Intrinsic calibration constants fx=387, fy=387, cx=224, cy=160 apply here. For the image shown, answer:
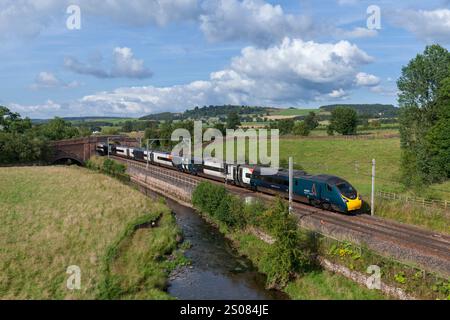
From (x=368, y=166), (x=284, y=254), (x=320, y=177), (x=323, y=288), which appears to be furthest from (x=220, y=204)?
(x=368, y=166)

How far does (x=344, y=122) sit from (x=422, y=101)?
5950cm

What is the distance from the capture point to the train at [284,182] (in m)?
32.0

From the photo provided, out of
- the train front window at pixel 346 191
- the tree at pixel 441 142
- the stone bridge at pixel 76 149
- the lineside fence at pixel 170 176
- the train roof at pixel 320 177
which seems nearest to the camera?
the train front window at pixel 346 191

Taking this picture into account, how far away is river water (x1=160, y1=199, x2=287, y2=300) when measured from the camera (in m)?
23.7

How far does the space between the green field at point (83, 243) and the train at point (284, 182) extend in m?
10.1

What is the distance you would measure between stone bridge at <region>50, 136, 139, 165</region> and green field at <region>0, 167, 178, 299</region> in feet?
141

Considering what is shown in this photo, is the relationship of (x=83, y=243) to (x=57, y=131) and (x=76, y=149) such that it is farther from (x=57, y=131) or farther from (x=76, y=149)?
(x=57, y=131)

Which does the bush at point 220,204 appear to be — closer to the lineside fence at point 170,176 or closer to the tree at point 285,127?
the lineside fence at point 170,176

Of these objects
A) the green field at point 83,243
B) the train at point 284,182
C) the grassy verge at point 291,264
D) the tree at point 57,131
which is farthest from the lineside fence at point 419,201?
the tree at point 57,131

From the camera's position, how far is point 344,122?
111375mm

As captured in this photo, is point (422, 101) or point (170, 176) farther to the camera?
point (170, 176)

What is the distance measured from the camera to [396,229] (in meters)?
28.5

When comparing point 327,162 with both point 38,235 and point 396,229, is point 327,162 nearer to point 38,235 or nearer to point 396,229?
point 396,229
